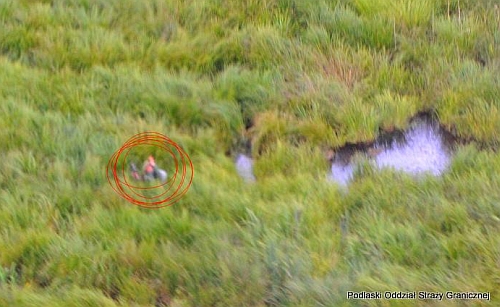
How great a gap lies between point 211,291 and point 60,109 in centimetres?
176

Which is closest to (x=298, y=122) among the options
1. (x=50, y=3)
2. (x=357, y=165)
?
(x=357, y=165)

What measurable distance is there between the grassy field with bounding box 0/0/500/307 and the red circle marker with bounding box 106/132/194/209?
2.1 inches

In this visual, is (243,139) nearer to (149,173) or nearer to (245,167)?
(245,167)

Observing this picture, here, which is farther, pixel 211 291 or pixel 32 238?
pixel 32 238

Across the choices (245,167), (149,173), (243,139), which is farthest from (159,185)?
(243,139)

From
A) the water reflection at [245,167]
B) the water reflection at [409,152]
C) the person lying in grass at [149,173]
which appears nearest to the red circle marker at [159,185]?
the person lying in grass at [149,173]

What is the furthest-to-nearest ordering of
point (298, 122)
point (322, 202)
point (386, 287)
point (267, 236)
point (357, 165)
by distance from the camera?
point (298, 122) < point (357, 165) < point (322, 202) < point (267, 236) < point (386, 287)

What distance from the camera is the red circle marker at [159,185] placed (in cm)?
375

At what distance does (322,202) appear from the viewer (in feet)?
12.2

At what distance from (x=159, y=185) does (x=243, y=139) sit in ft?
2.41

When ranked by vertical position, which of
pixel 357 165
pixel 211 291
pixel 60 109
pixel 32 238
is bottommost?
pixel 211 291

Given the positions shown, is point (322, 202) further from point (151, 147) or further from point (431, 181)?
point (151, 147)

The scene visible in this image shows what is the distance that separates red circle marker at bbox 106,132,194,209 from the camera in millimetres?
3754

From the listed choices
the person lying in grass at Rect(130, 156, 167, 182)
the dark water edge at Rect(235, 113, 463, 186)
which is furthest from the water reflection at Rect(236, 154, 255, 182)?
the person lying in grass at Rect(130, 156, 167, 182)
